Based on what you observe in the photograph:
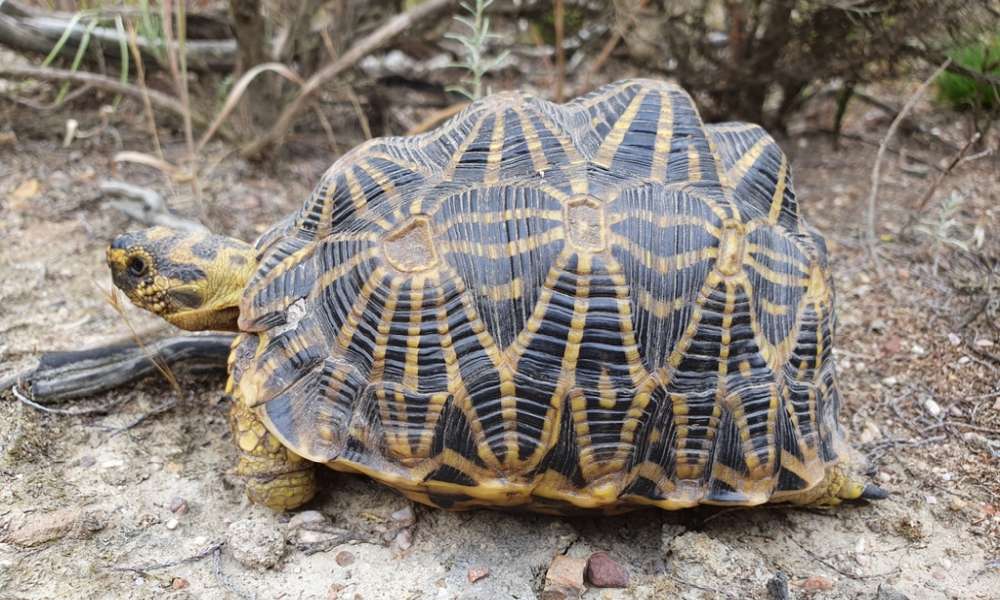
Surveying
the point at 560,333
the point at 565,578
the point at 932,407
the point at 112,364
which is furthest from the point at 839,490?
the point at 112,364

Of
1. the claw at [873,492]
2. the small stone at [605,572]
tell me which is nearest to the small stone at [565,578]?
the small stone at [605,572]

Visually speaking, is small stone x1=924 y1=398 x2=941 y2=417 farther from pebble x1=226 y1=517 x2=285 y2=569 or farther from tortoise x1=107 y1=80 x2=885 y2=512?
pebble x1=226 y1=517 x2=285 y2=569

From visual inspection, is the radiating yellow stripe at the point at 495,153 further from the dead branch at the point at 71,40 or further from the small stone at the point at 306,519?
the dead branch at the point at 71,40

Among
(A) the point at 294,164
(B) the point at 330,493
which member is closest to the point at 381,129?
(A) the point at 294,164

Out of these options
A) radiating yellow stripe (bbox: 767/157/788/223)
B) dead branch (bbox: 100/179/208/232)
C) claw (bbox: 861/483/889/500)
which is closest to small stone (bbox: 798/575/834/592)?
claw (bbox: 861/483/889/500)

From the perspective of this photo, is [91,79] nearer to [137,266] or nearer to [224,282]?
[137,266]

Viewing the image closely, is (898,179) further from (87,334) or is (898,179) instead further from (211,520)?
(87,334)
